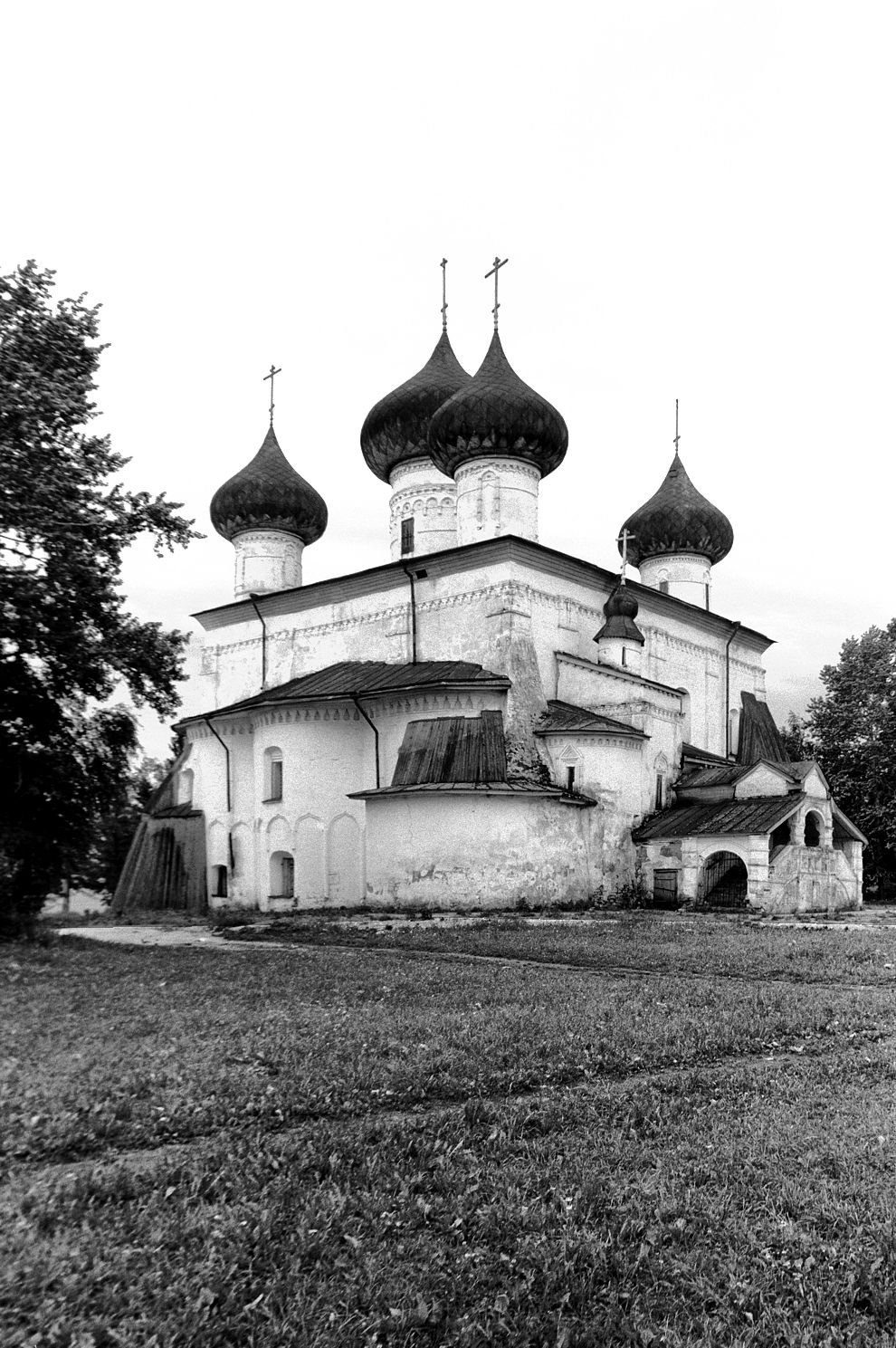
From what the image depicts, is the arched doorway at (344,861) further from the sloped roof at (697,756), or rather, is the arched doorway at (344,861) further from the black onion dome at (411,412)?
the black onion dome at (411,412)

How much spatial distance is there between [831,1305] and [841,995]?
654 centimetres

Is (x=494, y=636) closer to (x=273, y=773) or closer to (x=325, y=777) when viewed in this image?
(x=325, y=777)

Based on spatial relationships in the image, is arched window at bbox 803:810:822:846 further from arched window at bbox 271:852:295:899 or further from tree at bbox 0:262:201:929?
tree at bbox 0:262:201:929

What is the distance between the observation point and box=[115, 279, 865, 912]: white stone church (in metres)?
23.8

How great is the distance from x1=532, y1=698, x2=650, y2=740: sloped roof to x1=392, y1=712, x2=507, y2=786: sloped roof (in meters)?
1.46

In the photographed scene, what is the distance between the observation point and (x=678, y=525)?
117ft

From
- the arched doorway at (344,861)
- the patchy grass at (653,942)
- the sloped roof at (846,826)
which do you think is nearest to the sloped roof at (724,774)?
the sloped roof at (846,826)

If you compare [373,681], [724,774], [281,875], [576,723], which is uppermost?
[373,681]

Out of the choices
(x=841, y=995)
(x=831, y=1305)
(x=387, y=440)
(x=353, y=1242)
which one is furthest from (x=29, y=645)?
(x=387, y=440)

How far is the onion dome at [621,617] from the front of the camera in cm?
2780

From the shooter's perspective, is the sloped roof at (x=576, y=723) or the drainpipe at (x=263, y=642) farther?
the drainpipe at (x=263, y=642)

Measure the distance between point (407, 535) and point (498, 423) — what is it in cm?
577

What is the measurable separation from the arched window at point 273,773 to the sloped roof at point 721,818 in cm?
862

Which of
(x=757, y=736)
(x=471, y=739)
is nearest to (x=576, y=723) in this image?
(x=471, y=739)
